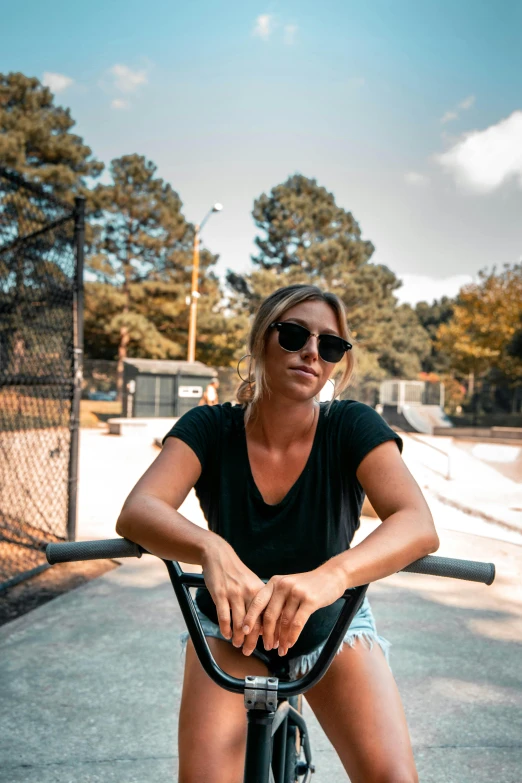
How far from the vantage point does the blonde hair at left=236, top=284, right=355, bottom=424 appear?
1.80 meters

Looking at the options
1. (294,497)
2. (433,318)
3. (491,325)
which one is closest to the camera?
A: (294,497)

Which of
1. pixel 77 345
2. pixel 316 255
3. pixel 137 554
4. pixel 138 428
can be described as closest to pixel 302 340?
pixel 137 554

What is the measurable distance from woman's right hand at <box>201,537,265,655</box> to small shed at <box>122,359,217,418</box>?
22.2 metres

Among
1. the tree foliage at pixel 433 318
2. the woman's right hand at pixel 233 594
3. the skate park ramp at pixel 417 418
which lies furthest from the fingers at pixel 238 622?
the tree foliage at pixel 433 318

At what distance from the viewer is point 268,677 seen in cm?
127

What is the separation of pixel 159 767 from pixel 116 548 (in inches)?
60.7

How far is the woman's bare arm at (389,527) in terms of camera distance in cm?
137

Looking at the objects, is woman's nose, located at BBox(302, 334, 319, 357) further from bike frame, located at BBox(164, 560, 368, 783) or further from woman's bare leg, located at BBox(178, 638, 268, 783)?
woman's bare leg, located at BBox(178, 638, 268, 783)

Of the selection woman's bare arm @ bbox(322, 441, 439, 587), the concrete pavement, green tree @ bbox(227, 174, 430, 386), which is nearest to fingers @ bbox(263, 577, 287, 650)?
woman's bare arm @ bbox(322, 441, 439, 587)

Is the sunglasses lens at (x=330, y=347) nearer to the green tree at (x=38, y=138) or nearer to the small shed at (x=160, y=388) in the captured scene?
the small shed at (x=160, y=388)

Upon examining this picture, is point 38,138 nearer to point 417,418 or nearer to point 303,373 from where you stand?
point 417,418

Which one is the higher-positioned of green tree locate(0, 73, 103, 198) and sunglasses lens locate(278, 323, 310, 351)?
green tree locate(0, 73, 103, 198)

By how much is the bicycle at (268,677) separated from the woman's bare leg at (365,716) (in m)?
0.13

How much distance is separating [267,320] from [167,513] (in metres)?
0.59
